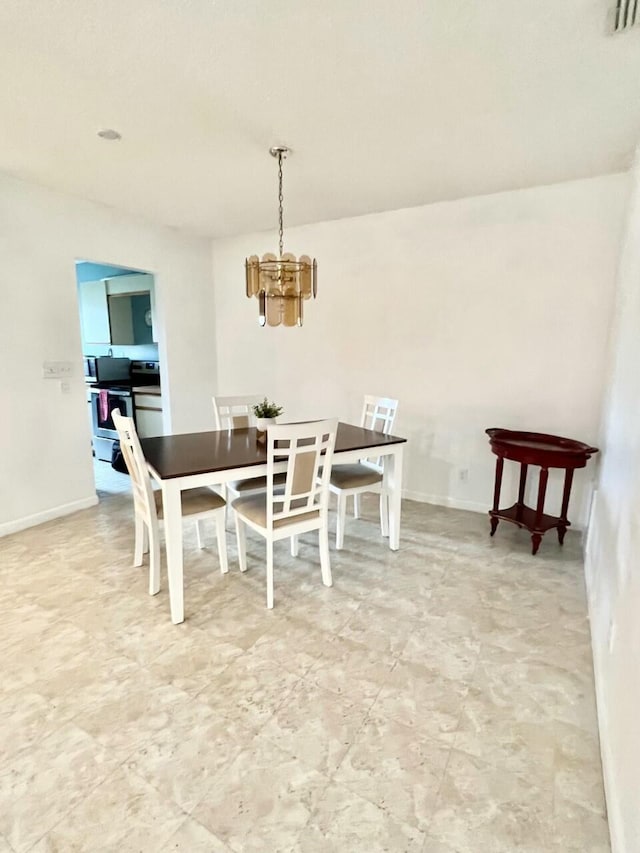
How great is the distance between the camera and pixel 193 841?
126cm

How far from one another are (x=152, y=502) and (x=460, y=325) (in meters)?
2.77

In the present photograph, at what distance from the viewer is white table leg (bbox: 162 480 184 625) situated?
217 cm

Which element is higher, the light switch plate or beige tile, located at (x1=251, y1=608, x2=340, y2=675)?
the light switch plate

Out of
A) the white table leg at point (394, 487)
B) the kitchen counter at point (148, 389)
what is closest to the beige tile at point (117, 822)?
the white table leg at point (394, 487)

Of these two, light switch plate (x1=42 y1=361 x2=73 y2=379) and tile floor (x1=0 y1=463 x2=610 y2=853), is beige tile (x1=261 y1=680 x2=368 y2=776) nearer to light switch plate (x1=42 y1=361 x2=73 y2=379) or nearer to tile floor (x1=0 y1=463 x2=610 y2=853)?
tile floor (x1=0 y1=463 x2=610 y2=853)

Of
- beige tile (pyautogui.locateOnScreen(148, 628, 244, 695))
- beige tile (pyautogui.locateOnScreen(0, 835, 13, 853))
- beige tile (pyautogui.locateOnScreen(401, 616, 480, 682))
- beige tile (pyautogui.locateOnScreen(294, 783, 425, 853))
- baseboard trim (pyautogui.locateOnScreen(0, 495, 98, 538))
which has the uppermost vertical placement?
baseboard trim (pyautogui.locateOnScreen(0, 495, 98, 538))

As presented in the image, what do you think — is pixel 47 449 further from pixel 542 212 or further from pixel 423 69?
pixel 542 212

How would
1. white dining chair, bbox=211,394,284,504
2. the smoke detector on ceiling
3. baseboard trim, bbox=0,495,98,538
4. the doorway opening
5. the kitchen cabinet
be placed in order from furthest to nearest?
the doorway opening < the kitchen cabinet < white dining chair, bbox=211,394,284,504 < baseboard trim, bbox=0,495,98,538 < the smoke detector on ceiling

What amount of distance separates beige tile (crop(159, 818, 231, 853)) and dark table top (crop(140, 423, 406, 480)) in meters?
1.29

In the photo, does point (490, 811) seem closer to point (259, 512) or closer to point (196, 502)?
point (259, 512)

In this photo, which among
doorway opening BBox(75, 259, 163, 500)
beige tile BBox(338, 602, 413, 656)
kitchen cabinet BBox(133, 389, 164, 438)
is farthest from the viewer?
doorway opening BBox(75, 259, 163, 500)

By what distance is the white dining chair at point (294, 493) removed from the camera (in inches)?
90.5

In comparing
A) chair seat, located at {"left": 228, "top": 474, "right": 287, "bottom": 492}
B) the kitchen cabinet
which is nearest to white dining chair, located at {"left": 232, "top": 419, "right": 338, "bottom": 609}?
chair seat, located at {"left": 228, "top": 474, "right": 287, "bottom": 492}

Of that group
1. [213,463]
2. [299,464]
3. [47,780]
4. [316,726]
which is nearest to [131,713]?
[47,780]
